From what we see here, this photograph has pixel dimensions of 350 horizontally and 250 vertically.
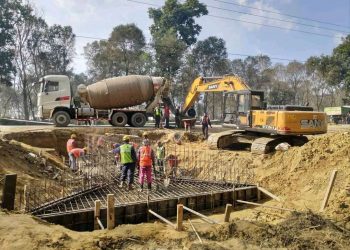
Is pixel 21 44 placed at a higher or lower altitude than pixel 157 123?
higher

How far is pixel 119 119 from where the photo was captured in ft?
71.5

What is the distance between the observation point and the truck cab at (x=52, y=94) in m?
20.7

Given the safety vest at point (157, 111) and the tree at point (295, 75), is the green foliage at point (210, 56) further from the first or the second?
the safety vest at point (157, 111)

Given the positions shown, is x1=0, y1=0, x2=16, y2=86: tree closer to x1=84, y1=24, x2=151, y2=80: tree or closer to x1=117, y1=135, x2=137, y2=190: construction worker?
x1=84, y1=24, x2=151, y2=80: tree

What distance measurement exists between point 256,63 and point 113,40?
73.9ft

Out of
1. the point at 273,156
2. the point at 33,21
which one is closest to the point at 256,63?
the point at 33,21

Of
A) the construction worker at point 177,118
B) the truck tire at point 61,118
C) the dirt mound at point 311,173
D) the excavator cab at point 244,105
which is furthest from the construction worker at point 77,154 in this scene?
the construction worker at point 177,118

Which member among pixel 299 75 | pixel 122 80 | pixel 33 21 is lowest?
pixel 122 80

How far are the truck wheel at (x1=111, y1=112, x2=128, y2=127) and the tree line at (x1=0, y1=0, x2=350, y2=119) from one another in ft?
63.9

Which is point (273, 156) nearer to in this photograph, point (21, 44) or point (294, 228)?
point (294, 228)

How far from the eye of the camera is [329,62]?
130 ft

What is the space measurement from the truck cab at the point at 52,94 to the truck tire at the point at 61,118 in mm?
337

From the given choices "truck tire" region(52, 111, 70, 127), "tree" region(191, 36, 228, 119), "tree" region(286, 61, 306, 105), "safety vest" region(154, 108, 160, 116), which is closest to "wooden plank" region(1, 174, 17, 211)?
"truck tire" region(52, 111, 70, 127)

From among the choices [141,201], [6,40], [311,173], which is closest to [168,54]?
[6,40]
